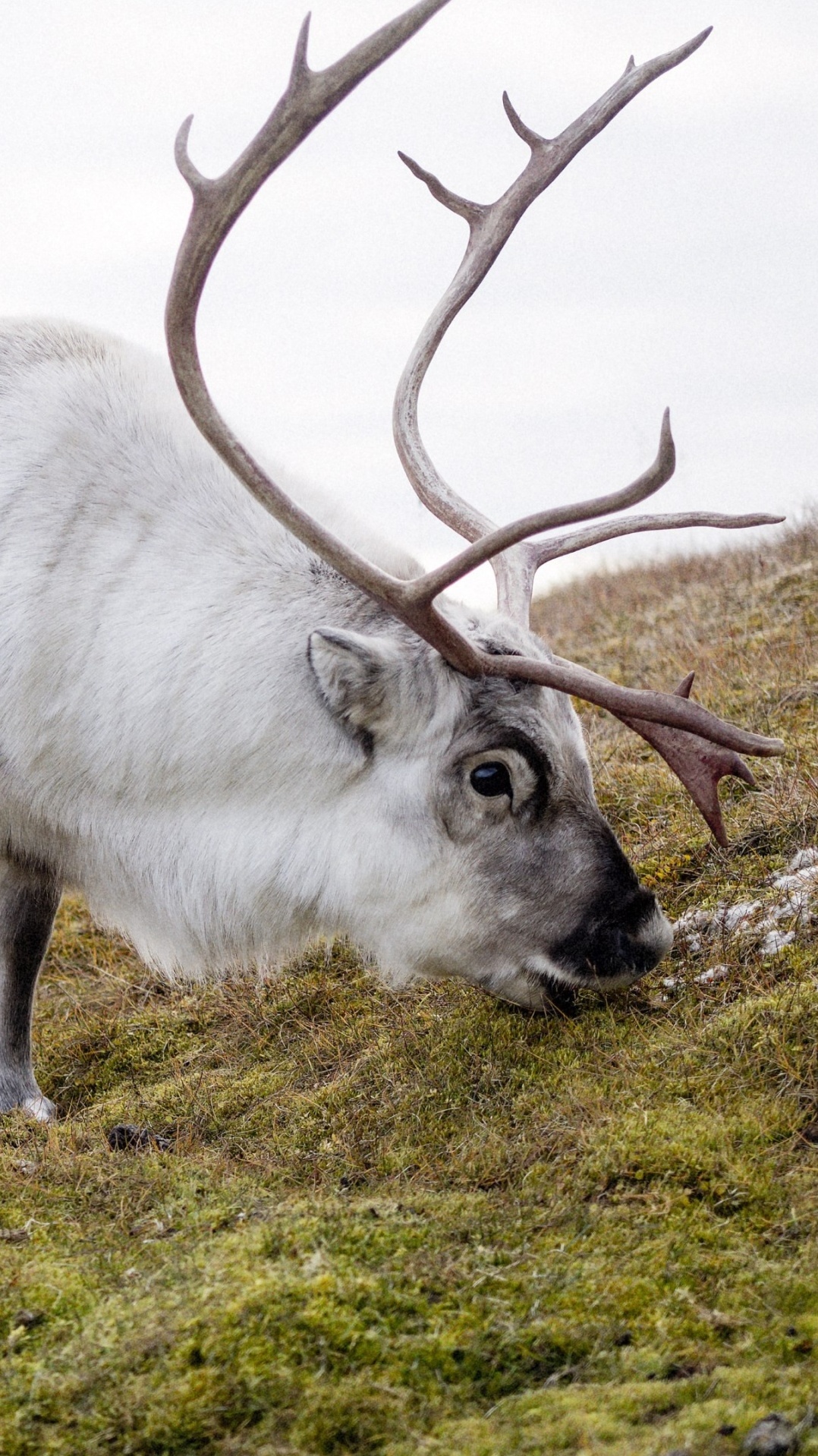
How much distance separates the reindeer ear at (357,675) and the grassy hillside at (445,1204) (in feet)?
3.40

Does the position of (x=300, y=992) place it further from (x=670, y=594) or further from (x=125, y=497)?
(x=670, y=594)

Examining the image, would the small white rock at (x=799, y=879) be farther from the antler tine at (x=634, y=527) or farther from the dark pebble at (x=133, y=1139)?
the dark pebble at (x=133, y=1139)

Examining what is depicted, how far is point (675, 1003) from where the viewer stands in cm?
387

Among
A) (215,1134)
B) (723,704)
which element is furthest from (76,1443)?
(723,704)

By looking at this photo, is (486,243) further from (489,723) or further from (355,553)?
(489,723)

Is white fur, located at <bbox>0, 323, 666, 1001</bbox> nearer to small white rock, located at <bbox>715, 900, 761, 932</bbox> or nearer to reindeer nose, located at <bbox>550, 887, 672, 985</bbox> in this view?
reindeer nose, located at <bbox>550, 887, 672, 985</bbox>

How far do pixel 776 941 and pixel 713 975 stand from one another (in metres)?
0.21

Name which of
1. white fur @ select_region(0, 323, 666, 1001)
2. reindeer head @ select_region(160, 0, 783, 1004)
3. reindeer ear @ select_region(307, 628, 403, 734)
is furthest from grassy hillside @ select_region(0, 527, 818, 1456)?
reindeer ear @ select_region(307, 628, 403, 734)

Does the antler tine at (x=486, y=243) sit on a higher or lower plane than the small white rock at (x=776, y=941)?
higher

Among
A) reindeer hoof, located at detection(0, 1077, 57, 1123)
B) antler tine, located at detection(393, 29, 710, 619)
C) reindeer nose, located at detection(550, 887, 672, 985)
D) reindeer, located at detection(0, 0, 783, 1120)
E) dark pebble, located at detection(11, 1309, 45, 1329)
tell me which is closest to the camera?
dark pebble, located at detection(11, 1309, 45, 1329)

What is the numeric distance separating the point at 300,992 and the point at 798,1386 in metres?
2.75

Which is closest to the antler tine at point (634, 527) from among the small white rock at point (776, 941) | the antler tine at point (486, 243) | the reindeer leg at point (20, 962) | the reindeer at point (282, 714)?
the antler tine at point (486, 243)

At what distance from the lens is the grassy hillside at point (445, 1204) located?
242cm

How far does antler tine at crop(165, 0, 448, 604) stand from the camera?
139 inches
